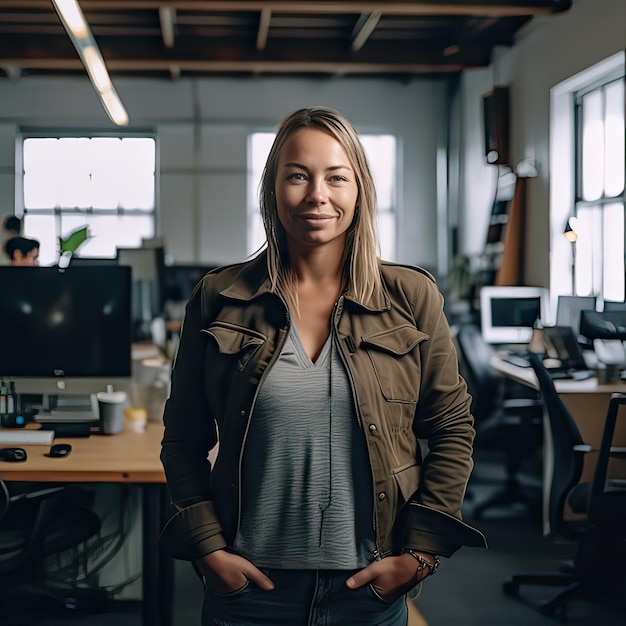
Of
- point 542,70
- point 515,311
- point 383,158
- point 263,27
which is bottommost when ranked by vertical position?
point 515,311

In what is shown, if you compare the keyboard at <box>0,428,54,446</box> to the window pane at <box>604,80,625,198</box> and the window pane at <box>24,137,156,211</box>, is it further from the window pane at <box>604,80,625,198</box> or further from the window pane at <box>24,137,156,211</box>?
the window pane at <box>604,80,625,198</box>

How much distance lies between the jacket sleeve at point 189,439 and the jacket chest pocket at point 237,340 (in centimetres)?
3

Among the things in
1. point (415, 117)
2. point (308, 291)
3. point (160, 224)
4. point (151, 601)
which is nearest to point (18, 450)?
point (151, 601)

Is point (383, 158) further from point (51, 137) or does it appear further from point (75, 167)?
point (51, 137)

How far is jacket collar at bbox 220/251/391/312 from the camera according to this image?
1.40 m

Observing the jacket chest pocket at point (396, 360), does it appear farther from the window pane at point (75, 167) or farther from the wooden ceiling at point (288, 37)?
the wooden ceiling at point (288, 37)

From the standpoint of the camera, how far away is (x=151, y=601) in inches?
94.0

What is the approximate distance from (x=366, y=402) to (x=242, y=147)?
776 centimetres

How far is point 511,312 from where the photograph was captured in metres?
4.43

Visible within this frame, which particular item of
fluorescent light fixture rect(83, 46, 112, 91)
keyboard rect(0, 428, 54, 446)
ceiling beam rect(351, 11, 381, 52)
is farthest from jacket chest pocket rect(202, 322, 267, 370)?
ceiling beam rect(351, 11, 381, 52)

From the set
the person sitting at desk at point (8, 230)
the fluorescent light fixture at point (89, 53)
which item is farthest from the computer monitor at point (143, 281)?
the person sitting at desk at point (8, 230)

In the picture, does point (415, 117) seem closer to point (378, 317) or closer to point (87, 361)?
point (87, 361)

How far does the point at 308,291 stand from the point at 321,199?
0.18 metres

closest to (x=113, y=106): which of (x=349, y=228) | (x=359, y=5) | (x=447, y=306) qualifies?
(x=359, y=5)
